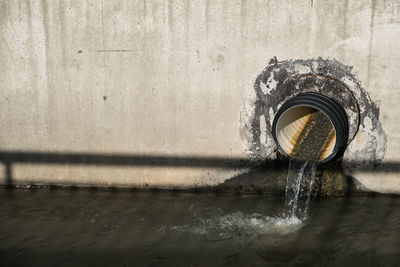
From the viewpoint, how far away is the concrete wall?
5.12 meters

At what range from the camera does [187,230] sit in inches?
185

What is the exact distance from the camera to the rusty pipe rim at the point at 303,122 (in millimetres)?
4812

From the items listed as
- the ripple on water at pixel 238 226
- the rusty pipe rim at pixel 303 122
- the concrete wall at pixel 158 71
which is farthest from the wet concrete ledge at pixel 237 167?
the ripple on water at pixel 238 226

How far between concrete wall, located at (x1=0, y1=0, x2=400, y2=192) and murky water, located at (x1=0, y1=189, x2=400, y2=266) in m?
0.36

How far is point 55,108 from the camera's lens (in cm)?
562

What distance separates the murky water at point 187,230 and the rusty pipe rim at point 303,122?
642mm

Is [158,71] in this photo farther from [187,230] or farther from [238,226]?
[238,226]

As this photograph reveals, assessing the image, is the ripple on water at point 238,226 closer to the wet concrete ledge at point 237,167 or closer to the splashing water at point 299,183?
the splashing water at point 299,183

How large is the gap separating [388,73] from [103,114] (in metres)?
3.22

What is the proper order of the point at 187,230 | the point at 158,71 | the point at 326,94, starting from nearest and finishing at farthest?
the point at 187,230
the point at 326,94
the point at 158,71

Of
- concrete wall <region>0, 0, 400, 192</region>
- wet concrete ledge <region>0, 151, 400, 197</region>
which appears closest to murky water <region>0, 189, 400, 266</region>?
wet concrete ledge <region>0, 151, 400, 197</region>

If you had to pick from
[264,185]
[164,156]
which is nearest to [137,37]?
[164,156]

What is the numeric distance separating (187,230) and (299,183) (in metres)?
1.46

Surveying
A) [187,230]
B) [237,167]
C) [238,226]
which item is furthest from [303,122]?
[187,230]
